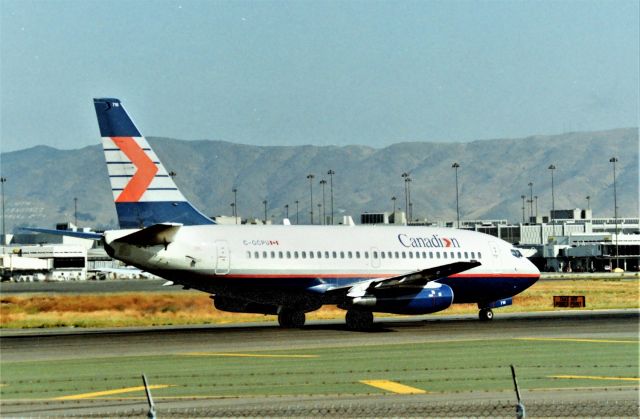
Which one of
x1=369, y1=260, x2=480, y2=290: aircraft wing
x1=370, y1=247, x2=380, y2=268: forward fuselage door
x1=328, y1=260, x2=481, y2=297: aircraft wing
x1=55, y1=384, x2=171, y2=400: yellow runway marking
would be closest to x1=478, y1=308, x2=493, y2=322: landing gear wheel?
x1=328, y1=260, x2=481, y2=297: aircraft wing

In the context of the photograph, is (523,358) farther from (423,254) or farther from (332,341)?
(423,254)

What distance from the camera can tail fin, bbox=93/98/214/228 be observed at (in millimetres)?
43375

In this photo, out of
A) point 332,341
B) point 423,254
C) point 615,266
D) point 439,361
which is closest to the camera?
point 439,361

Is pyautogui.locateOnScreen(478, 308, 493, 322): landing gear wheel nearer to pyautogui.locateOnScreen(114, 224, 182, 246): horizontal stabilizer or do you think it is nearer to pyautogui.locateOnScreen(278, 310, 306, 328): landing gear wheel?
pyautogui.locateOnScreen(278, 310, 306, 328): landing gear wheel

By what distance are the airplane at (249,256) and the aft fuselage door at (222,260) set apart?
0.04 meters

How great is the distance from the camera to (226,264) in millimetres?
43000

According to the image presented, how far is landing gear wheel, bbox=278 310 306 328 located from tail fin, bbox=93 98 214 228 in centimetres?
553

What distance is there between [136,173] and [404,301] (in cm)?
1094

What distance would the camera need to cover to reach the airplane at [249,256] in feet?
139

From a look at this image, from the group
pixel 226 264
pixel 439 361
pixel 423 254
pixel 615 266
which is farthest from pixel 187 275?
pixel 615 266

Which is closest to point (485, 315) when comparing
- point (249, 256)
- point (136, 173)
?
point (249, 256)

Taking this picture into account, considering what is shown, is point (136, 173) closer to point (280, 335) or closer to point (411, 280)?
point (280, 335)

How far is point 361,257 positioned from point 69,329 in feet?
39.2

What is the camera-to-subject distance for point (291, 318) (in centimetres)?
4581
